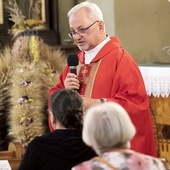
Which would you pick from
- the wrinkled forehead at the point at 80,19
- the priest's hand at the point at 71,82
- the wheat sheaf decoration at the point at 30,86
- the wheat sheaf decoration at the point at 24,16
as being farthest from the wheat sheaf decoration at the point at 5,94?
the priest's hand at the point at 71,82

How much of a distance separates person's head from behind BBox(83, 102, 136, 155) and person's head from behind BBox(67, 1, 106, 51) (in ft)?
5.14

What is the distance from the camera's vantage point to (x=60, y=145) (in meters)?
2.97

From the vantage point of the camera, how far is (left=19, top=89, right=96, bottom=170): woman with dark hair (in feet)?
9.75

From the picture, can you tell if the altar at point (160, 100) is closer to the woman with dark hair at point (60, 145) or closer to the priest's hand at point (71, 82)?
the priest's hand at point (71, 82)

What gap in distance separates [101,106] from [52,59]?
299cm

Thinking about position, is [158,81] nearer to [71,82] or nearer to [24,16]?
[71,82]

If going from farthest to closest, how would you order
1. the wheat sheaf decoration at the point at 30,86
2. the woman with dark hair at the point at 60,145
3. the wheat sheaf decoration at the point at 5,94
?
1. the wheat sheaf decoration at the point at 5,94
2. the wheat sheaf decoration at the point at 30,86
3. the woman with dark hair at the point at 60,145

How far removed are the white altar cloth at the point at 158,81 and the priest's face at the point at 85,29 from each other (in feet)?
3.65

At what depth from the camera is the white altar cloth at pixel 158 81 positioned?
16.4 feet

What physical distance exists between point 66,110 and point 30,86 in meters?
2.22

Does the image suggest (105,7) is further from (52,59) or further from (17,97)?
(17,97)

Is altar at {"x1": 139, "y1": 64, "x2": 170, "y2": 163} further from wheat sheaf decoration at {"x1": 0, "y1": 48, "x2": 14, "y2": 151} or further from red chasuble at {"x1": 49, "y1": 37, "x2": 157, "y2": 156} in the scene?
wheat sheaf decoration at {"x1": 0, "y1": 48, "x2": 14, "y2": 151}

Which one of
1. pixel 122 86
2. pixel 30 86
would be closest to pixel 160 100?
pixel 30 86

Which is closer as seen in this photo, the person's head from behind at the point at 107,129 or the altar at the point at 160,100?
the person's head from behind at the point at 107,129
